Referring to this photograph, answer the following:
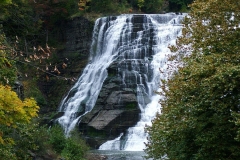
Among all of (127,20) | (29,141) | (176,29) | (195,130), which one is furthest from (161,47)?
(195,130)

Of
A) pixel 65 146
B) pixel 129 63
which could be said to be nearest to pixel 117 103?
pixel 129 63

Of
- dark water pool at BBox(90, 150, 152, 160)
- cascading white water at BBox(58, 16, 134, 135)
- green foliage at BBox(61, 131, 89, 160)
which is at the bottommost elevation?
dark water pool at BBox(90, 150, 152, 160)

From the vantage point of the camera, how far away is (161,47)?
1433 inches

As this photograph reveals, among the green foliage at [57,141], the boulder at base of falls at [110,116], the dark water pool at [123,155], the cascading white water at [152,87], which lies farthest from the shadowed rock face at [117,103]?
the green foliage at [57,141]

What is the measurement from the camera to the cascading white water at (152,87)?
30.3m

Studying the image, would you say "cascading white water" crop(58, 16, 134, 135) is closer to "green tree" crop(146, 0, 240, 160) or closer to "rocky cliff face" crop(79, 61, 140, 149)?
"rocky cliff face" crop(79, 61, 140, 149)

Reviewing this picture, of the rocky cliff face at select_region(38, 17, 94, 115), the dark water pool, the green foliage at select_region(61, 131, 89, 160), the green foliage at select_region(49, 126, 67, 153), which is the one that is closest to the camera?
the green foliage at select_region(61, 131, 89, 160)

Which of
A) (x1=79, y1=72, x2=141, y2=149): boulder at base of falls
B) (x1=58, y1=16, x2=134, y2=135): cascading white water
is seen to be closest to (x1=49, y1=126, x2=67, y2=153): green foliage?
(x1=79, y1=72, x2=141, y2=149): boulder at base of falls

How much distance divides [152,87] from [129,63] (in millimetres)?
3292

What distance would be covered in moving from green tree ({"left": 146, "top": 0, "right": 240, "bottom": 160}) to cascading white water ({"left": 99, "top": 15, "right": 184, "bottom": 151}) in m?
13.2

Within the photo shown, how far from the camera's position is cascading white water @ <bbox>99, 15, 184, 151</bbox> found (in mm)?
30281

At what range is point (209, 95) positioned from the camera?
1216 centimetres

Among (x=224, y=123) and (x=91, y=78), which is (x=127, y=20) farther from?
(x=224, y=123)

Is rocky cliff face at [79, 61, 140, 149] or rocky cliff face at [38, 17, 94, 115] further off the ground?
rocky cliff face at [38, 17, 94, 115]
